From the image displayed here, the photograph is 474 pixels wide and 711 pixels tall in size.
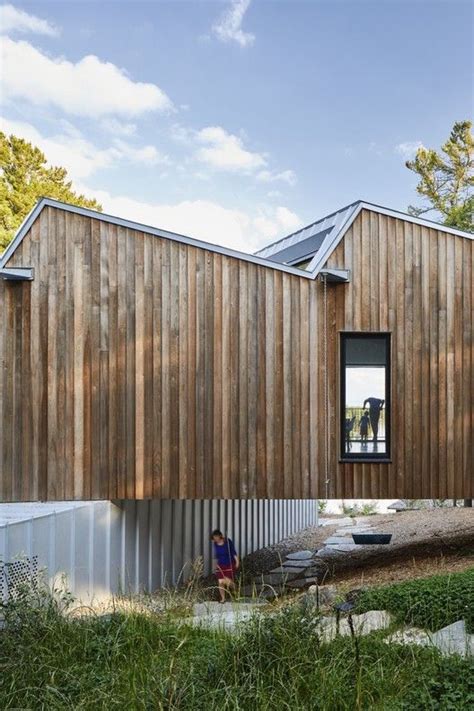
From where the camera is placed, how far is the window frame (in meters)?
8.77

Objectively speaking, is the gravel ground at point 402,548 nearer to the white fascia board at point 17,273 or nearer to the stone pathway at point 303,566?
the stone pathway at point 303,566

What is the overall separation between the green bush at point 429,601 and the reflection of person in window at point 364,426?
2.57 meters

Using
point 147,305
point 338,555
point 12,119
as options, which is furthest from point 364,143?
point 147,305

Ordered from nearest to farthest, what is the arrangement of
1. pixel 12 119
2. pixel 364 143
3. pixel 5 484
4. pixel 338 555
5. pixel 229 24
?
1. pixel 5 484
2. pixel 338 555
3. pixel 229 24
4. pixel 12 119
5. pixel 364 143

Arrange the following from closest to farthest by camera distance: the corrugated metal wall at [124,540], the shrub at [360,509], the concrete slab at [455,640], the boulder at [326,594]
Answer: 1. the concrete slab at [455,640]
2. the boulder at [326,594]
3. the corrugated metal wall at [124,540]
4. the shrub at [360,509]

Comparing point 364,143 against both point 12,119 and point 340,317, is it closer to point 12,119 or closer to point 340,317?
point 12,119

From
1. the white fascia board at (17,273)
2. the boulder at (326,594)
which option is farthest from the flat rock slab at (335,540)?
the white fascia board at (17,273)

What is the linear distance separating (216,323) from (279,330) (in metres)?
0.86

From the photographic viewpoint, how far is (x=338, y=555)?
13031 millimetres

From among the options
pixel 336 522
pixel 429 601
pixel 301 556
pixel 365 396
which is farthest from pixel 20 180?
pixel 429 601

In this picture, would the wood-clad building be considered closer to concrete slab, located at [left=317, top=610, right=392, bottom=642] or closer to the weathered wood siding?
the weathered wood siding

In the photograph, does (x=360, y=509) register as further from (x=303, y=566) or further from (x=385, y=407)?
(x=385, y=407)

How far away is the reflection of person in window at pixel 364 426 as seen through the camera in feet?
29.0

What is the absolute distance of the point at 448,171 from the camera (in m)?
24.5
